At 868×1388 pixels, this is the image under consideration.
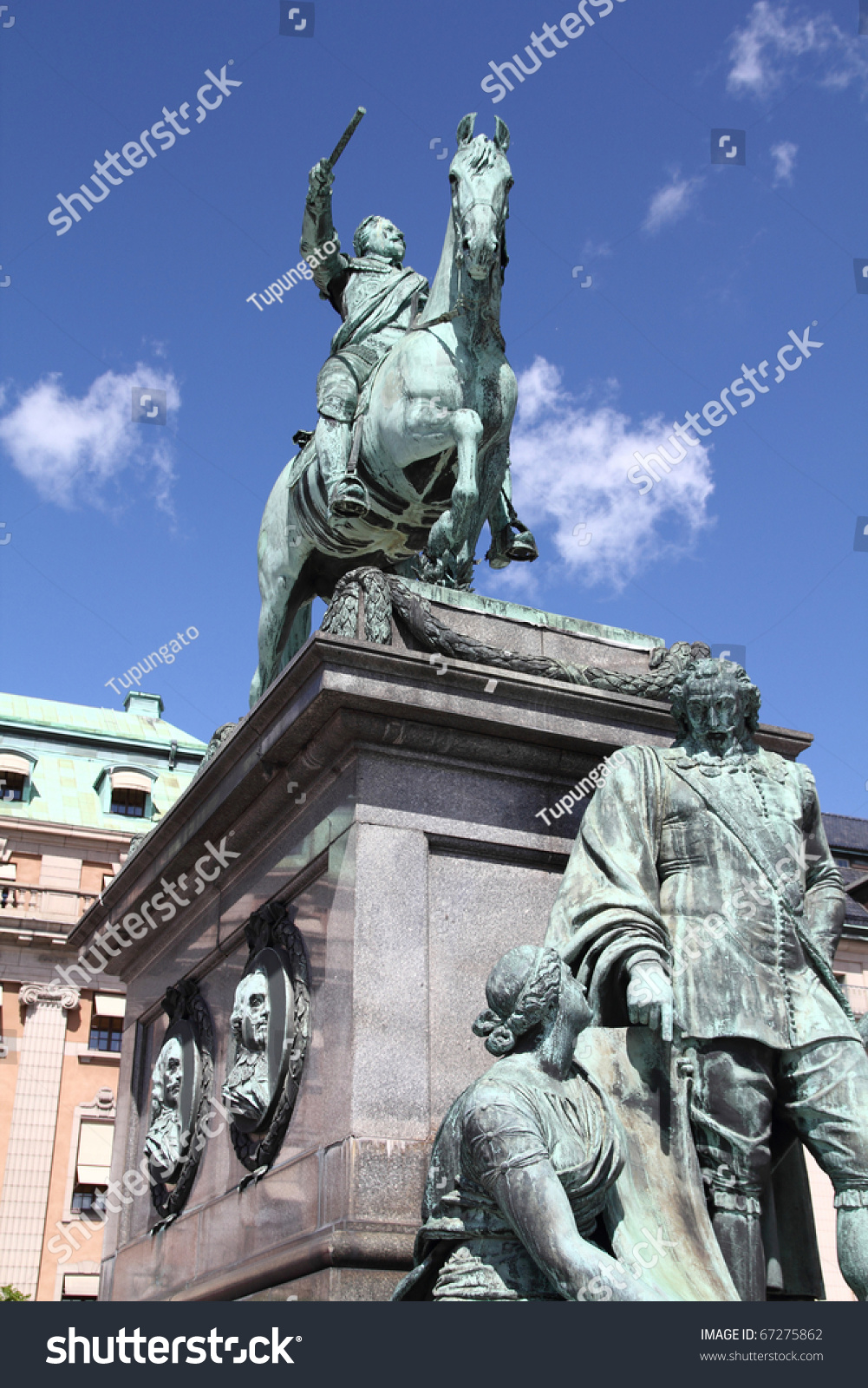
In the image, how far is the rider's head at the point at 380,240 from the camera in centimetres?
1233

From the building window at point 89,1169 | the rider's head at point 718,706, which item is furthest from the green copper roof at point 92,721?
the rider's head at point 718,706

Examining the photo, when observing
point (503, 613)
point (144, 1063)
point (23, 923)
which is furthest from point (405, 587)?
point (23, 923)

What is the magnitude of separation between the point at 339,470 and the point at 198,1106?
4500mm

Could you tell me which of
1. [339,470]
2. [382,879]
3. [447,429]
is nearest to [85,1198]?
[339,470]

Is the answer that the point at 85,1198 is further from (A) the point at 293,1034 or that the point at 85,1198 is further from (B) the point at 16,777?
(A) the point at 293,1034

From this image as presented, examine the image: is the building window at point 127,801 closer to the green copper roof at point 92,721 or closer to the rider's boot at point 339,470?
the green copper roof at point 92,721

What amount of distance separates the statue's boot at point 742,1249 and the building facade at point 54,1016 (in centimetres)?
3377

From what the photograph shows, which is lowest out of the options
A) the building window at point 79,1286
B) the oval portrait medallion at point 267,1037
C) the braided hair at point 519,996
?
the braided hair at point 519,996

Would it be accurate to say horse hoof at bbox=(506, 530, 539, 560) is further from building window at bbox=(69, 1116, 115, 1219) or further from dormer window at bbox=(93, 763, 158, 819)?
dormer window at bbox=(93, 763, 158, 819)

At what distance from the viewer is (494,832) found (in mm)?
7598

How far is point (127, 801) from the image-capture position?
47531 mm

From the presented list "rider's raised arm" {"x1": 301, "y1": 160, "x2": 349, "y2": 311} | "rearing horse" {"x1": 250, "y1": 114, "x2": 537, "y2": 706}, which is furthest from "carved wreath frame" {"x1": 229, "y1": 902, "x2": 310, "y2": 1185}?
"rider's raised arm" {"x1": 301, "y1": 160, "x2": 349, "y2": 311}

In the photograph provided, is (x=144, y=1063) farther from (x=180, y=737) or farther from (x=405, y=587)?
(x=180, y=737)
